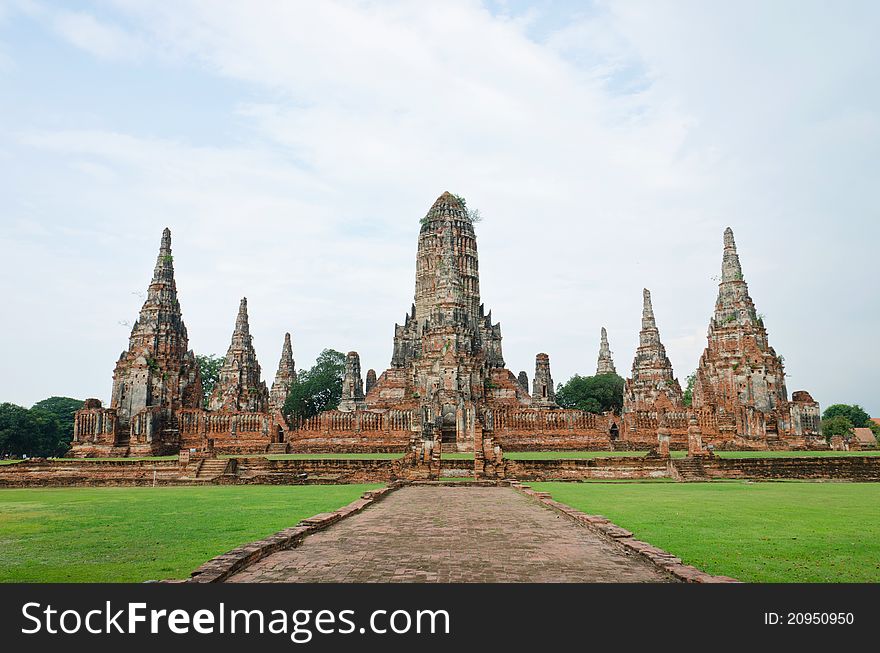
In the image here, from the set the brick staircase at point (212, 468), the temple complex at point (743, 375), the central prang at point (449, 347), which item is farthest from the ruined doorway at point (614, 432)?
the brick staircase at point (212, 468)

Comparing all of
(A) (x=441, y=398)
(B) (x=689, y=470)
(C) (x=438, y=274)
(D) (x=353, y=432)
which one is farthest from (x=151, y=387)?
(B) (x=689, y=470)

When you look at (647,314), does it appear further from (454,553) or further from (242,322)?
(454,553)

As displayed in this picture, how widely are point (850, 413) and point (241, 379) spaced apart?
6522 cm

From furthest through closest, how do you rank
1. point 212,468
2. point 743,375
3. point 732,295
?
point 732,295
point 743,375
point 212,468

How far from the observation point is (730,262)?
167 ft

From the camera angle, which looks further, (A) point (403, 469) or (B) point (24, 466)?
(B) point (24, 466)

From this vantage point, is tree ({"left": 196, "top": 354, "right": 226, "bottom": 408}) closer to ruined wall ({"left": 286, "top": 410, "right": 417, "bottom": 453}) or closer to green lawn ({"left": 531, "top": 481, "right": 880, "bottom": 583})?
ruined wall ({"left": 286, "top": 410, "right": 417, "bottom": 453})
